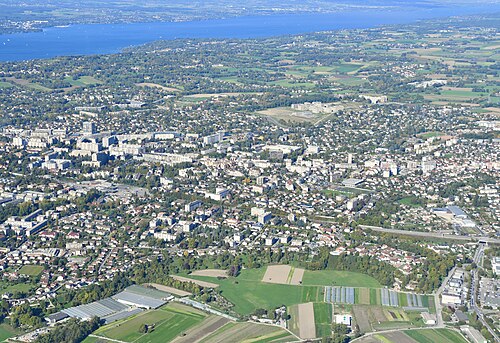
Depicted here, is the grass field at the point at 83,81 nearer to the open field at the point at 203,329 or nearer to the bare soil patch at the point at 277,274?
the bare soil patch at the point at 277,274

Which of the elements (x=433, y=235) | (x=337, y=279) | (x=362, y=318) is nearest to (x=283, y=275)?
(x=337, y=279)

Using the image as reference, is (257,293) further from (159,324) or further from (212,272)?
(159,324)

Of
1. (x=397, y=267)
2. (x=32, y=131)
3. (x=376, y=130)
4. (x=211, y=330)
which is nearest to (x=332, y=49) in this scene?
(x=376, y=130)

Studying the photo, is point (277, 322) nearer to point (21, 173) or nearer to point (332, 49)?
point (21, 173)

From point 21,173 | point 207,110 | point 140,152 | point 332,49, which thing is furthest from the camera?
point 332,49

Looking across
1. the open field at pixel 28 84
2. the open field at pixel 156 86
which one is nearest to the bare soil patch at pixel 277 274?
the open field at pixel 156 86

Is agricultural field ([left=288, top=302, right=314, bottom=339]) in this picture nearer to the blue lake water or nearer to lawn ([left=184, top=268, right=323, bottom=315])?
lawn ([left=184, top=268, right=323, bottom=315])
